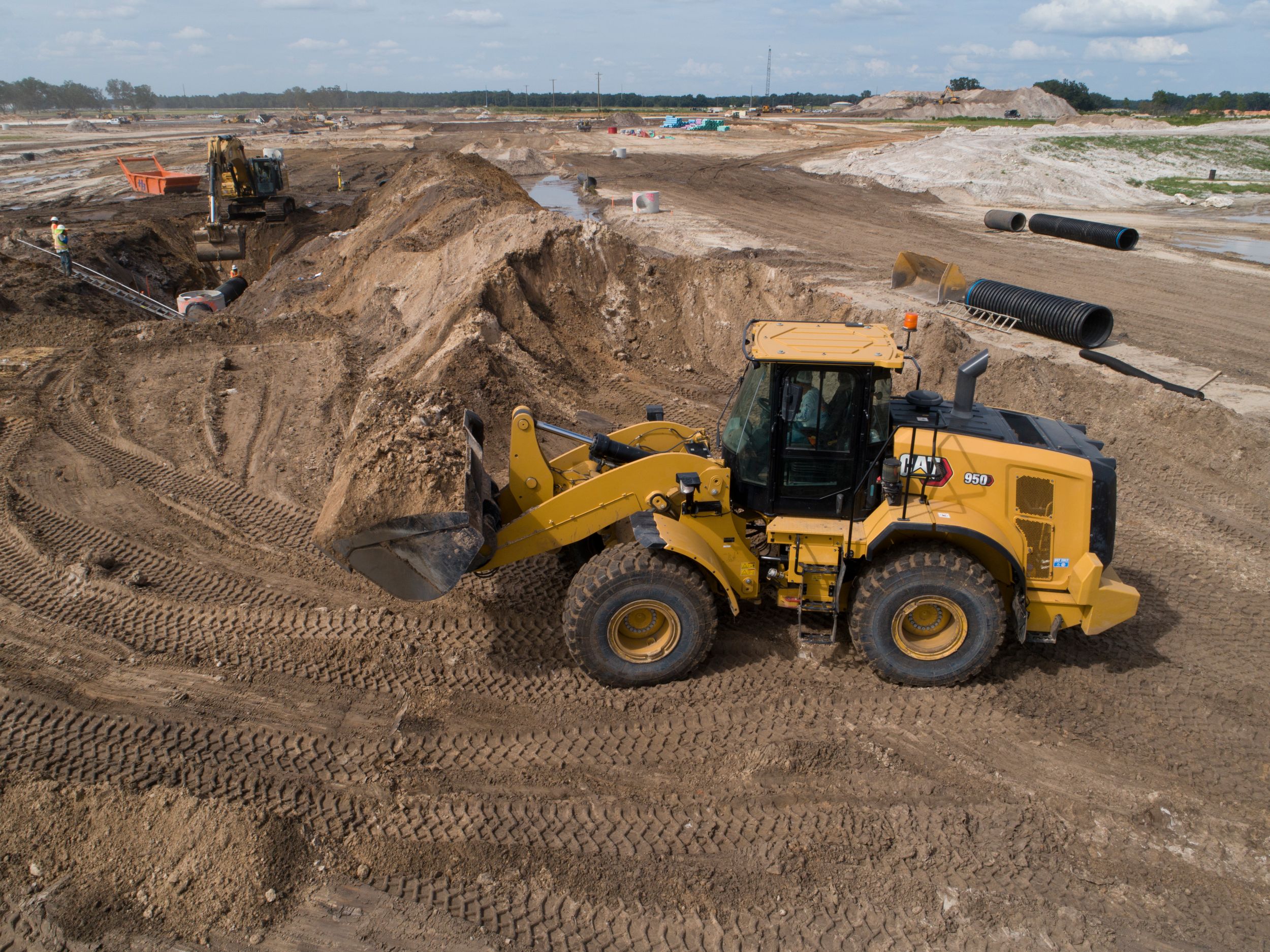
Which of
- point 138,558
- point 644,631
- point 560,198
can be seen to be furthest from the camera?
point 560,198

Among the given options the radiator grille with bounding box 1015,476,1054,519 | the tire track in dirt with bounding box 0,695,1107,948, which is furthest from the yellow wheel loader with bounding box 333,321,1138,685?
the tire track in dirt with bounding box 0,695,1107,948

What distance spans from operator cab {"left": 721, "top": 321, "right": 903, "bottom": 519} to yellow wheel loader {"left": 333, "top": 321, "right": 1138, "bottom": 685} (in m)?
0.01

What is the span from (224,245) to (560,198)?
1110cm

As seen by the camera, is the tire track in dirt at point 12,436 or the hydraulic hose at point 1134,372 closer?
the tire track in dirt at point 12,436

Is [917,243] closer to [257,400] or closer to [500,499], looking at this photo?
[257,400]

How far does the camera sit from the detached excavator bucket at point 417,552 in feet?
17.4

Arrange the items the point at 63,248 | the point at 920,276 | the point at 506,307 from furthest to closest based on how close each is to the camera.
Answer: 1. the point at 63,248
2. the point at 920,276
3. the point at 506,307

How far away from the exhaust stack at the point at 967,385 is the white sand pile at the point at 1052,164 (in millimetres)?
24273

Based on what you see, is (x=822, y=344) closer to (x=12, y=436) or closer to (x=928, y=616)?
(x=928, y=616)

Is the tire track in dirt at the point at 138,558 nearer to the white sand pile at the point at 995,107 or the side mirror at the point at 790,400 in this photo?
the side mirror at the point at 790,400

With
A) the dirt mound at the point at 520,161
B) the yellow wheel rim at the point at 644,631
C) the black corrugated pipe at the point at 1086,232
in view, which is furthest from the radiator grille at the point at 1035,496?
the dirt mound at the point at 520,161

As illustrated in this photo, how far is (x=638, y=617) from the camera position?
18.6ft

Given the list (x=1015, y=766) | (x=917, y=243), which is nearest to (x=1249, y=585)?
(x=1015, y=766)

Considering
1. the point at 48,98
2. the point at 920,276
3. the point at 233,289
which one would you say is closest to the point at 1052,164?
the point at 920,276
